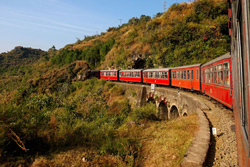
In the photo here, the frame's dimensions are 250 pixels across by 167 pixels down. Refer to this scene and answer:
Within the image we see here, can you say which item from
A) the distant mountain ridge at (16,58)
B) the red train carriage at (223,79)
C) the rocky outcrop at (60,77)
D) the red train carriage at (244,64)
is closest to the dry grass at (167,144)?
the red train carriage at (223,79)

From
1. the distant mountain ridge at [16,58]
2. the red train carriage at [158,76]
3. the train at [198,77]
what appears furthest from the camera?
the distant mountain ridge at [16,58]

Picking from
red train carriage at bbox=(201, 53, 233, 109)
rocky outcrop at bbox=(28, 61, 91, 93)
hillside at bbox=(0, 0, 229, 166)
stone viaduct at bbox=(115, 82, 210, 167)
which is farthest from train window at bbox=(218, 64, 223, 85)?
rocky outcrop at bbox=(28, 61, 91, 93)

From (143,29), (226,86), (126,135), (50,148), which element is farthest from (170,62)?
(50,148)

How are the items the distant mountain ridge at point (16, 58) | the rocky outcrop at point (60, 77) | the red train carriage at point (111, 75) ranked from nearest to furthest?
the red train carriage at point (111, 75), the rocky outcrop at point (60, 77), the distant mountain ridge at point (16, 58)

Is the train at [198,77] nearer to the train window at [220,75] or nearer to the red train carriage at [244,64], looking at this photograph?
the train window at [220,75]

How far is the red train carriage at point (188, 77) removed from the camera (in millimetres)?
13648

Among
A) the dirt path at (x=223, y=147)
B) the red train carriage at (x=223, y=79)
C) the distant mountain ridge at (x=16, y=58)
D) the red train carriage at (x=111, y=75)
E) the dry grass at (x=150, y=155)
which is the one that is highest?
the distant mountain ridge at (x=16, y=58)

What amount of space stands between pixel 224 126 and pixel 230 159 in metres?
2.41

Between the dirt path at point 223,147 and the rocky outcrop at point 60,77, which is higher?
the rocky outcrop at point 60,77

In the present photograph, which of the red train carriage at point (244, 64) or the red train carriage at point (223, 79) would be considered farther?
the red train carriage at point (223, 79)

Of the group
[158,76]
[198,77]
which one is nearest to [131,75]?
[158,76]

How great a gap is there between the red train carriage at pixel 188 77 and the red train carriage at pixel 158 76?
3.64ft

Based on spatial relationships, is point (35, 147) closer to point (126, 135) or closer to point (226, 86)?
point (126, 135)

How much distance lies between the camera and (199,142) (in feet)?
14.6
